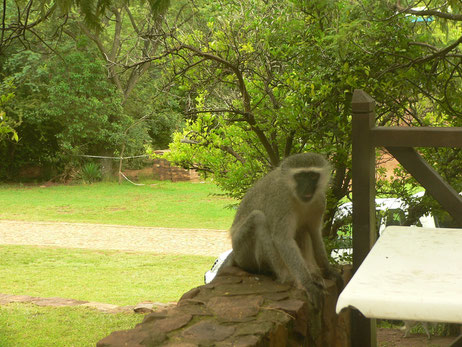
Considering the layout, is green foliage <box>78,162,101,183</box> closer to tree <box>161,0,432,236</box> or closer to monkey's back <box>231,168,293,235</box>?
tree <box>161,0,432,236</box>

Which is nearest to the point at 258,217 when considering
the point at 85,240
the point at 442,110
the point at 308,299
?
the point at 308,299

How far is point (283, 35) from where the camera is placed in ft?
17.3

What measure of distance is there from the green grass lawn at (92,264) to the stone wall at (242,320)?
374 centimetres

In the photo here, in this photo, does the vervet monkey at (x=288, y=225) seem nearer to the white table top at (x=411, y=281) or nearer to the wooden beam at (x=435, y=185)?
the wooden beam at (x=435, y=185)

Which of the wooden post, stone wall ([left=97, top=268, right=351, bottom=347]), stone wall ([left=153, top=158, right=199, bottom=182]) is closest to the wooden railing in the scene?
the wooden post

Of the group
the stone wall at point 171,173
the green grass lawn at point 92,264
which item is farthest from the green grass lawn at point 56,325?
the stone wall at point 171,173

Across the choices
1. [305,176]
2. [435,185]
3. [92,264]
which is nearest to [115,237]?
[92,264]

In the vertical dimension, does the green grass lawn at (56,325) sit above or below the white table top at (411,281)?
below

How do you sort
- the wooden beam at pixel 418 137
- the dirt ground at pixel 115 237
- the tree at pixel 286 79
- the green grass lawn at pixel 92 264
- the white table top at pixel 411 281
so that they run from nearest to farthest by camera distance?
the white table top at pixel 411 281, the wooden beam at pixel 418 137, the tree at pixel 286 79, the green grass lawn at pixel 92 264, the dirt ground at pixel 115 237

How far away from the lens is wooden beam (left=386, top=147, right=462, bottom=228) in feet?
8.49

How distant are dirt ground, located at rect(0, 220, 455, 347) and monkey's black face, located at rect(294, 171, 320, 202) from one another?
8809 mm

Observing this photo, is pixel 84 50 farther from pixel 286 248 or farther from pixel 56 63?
pixel 286 248

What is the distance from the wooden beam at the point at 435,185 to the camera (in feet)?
8.49

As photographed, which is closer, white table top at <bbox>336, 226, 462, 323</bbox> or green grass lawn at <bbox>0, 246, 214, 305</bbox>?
white table top at <bbox>336, 226, 462, 323</bbox>
